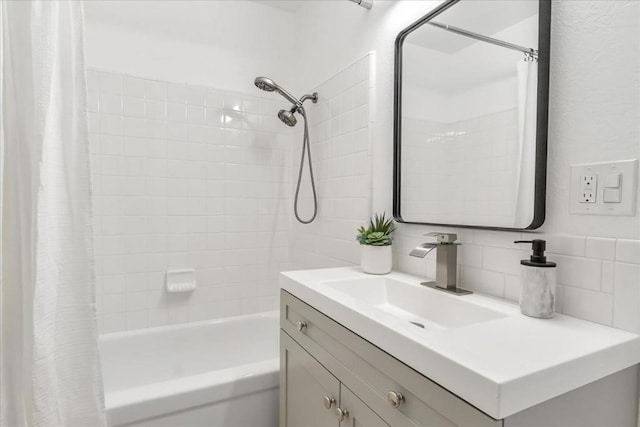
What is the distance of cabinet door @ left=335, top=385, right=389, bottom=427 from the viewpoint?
0.81 m

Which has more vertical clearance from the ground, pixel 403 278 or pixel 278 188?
pixel 278 188

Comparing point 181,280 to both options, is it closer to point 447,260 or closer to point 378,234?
point 378,234

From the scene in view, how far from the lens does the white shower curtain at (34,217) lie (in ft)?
2.48

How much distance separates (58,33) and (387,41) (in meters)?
1.15

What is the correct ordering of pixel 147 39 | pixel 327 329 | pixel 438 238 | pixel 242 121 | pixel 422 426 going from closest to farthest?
pixel 422 426, pixel 327 329, pixel 438 238, pixel 147 39, pixel 242 121

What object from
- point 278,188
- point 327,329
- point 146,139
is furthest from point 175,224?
point 327,329

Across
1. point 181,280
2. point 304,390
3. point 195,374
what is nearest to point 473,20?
point 304,390

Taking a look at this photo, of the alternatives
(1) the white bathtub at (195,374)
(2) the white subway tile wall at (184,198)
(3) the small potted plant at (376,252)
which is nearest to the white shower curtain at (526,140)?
(3) the small potted plant at (376,252)

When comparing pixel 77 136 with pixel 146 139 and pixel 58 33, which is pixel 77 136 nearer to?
pixel 58 33

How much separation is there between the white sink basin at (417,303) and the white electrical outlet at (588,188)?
13.2 inches

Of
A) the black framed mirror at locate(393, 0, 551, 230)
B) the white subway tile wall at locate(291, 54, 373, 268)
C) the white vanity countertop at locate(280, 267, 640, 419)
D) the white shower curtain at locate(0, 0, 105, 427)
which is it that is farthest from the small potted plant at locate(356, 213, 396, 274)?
the white shower curtain at locate(0, 0, 105, 427)

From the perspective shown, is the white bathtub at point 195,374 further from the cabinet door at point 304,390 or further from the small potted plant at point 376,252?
the small potted plant at point 376,252

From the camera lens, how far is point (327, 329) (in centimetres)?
101

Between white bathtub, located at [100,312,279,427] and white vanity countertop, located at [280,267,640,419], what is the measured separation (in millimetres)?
785
